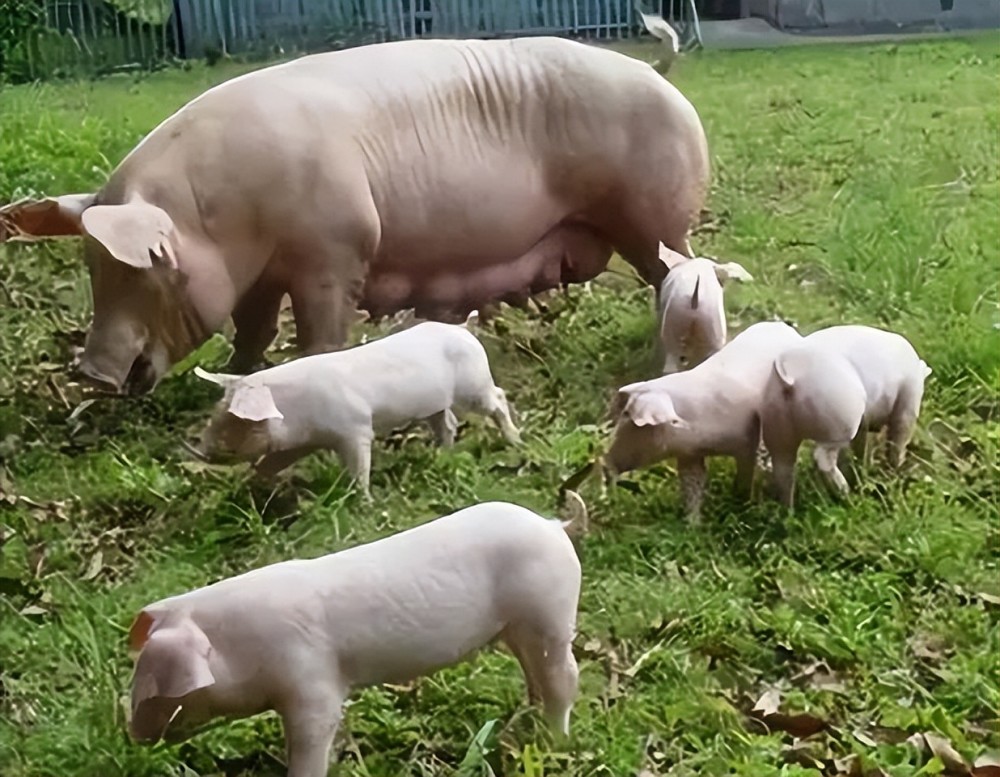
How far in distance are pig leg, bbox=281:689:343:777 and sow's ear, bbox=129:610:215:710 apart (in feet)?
0.23

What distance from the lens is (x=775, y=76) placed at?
1778mm

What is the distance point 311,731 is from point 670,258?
2.90 ft

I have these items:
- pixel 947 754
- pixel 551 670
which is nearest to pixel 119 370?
pixel 551 670

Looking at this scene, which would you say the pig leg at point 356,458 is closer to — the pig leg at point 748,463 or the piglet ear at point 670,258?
the pig leg at point 748,463

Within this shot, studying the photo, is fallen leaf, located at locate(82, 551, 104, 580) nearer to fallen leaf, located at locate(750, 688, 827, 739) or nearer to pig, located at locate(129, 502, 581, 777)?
pig, located at locate(129, 502, 581, 777)

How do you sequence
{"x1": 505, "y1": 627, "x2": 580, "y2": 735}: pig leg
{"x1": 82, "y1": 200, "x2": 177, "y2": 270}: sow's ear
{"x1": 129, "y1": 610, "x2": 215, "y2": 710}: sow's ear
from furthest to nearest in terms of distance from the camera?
{"x1": 82, "y1": 200, "x2": 177, "y2": 270}: sow's ear < {"x1": 505, "y1": 627, "x2": 580, "y2": 735}: pig leg < {"x1": 129, "y1": 610, "x2": 215, "y2": 710}: sow's ear

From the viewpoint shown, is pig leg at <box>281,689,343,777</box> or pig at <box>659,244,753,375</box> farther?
pig at <box>659,244,753,375</box>

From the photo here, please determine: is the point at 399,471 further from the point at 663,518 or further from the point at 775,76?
the point at 775,76

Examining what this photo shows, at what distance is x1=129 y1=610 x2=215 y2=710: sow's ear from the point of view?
0.93 meters

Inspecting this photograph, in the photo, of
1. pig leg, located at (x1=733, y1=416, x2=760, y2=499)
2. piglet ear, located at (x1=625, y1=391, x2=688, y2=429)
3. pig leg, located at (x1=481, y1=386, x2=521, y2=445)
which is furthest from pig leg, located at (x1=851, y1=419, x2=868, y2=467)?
pig leg, located at (x1=481, y1=386, x2=521, y2=445)

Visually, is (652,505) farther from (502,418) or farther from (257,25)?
(257,25)

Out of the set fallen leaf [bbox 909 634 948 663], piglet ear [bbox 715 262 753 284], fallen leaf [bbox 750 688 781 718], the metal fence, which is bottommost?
fallen leaf [bbox 909 634 948 663]

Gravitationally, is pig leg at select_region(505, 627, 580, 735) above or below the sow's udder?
below

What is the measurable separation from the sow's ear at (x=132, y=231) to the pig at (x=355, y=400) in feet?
0.43
